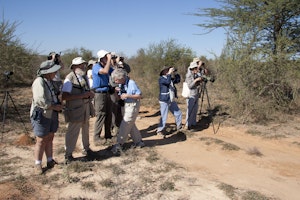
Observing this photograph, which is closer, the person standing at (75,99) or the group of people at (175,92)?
the person standing at (75,99)

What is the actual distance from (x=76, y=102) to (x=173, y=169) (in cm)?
205

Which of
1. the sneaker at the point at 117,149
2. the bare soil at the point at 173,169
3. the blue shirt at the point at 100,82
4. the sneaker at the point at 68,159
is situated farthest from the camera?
the blue shirt at the point at 100,82

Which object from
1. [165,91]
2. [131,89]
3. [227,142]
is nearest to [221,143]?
[227,142]

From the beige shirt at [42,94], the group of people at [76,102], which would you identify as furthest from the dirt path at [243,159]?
the beige shirt at [42,94]

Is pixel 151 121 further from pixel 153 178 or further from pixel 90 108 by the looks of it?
pixel 153 178

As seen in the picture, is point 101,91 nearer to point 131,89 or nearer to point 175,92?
point 131,89

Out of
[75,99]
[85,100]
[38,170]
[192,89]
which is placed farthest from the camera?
[192,89]

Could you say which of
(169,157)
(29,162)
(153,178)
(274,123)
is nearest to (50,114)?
(29,162)

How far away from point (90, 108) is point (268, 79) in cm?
560

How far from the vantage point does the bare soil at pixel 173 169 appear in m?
4.18

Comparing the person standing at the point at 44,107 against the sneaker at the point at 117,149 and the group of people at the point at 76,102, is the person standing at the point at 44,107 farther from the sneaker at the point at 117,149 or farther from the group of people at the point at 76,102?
the sneaker at the point at 117,149

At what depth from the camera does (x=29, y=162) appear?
5316mm

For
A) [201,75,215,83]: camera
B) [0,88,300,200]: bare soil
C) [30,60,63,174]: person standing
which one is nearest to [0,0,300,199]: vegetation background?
[0,88,300,200]: bare soil

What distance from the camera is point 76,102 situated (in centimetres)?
497
